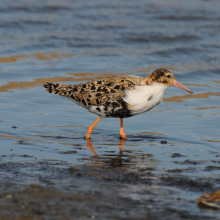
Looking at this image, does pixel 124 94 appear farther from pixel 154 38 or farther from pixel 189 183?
pixel 154 38

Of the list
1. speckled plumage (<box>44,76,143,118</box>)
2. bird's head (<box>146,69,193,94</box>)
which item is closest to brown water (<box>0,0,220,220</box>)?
speckled plumage (<box>44,76,143,118</box>)

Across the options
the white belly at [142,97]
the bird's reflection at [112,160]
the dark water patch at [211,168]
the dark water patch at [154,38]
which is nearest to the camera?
the dark water patch at [211,168]

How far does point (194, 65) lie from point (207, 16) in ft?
29.3

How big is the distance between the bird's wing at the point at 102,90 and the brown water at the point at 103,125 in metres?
0.71

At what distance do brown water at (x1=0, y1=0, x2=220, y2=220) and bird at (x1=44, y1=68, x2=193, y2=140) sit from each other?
1.93 feet

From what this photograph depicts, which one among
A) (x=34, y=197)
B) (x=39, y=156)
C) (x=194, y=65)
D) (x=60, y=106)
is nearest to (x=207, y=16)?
(x=194, y=65)

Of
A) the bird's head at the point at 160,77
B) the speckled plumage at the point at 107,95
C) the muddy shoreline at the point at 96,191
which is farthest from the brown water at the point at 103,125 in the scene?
the bird's head at the point at 160,77

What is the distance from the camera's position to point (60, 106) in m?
11.1

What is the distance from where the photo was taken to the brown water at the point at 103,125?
5523mm

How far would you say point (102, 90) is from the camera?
8984mm

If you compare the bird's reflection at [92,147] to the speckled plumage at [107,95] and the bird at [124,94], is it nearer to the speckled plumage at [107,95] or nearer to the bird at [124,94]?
the bird at [124,94]

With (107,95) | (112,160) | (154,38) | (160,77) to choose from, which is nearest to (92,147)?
(112,160)

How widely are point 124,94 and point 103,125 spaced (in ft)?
5.08

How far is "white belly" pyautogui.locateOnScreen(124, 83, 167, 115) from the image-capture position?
8.66 m
